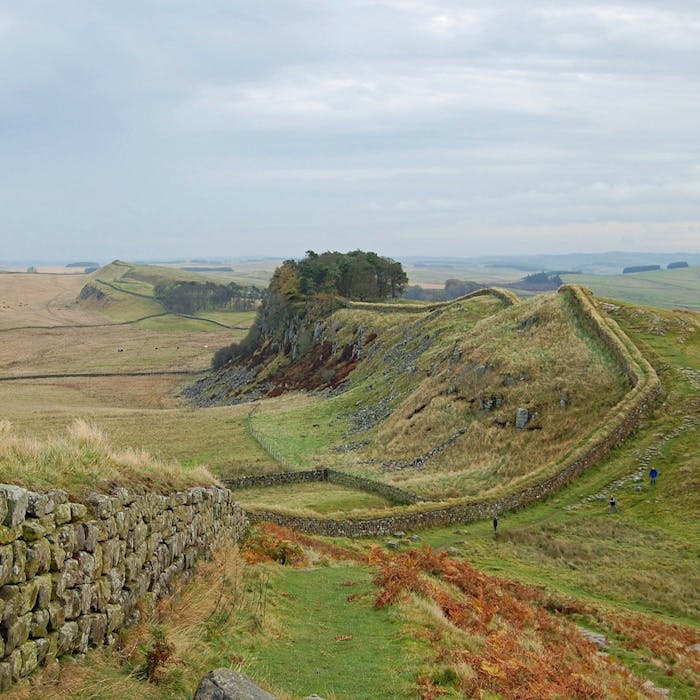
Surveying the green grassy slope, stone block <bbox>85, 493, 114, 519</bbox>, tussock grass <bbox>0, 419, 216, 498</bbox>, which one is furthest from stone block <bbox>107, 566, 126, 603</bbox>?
the green grassy slope

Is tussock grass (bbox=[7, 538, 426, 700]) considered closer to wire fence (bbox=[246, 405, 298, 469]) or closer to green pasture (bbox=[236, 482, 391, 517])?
green pasture (bbox=[236, 482, 391, 517])

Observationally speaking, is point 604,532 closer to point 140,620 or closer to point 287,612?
point 287,612

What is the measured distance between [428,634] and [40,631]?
26.3 feet

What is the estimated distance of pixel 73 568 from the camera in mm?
10867

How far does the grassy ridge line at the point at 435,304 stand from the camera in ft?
285

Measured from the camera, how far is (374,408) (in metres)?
66.9

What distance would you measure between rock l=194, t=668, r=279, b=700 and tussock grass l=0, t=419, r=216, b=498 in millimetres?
3856

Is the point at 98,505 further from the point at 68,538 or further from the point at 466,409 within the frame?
the point at 466,409

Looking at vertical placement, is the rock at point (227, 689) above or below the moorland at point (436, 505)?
above

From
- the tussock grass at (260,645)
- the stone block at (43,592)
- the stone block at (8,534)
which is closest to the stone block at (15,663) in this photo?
the tussock grass at (260,645)

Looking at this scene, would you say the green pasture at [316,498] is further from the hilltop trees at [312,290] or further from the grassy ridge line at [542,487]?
the hilltop trees at [312,290]

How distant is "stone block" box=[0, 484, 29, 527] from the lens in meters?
9.47

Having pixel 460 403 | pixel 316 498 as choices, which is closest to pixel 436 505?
pixel 316 498

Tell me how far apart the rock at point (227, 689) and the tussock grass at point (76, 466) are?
3.86 metres
